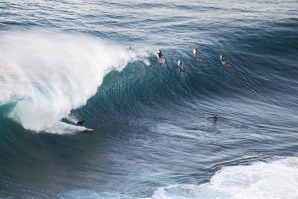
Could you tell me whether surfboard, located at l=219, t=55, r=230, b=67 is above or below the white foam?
above

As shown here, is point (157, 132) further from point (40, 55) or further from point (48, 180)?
point (40, 55)

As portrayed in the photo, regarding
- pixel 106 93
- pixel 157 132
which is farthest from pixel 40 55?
pixel 157 132

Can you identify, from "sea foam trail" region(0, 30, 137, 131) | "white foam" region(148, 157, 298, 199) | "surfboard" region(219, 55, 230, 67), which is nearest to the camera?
"white foam" region(148, 157, 298, 199)

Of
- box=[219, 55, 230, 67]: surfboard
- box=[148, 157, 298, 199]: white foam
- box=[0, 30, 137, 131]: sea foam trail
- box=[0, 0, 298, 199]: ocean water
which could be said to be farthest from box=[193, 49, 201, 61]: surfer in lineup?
box=[148, 157, 298, 199]: white foam

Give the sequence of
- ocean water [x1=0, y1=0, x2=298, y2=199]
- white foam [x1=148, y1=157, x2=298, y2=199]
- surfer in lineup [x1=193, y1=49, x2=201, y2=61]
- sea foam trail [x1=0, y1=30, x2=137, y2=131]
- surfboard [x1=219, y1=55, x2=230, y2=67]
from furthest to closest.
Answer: surfboard [x1=219, y1=55, x2=230, y2=67]
surfer in lineup [x1=193, y1=49, x2=201, y2=61]
sea foam trail [x1=0, y1=30, x2=137, y2=131]
ocean water [x1=0, y1=0, x2=298, y2=199]
white foam [x1=148, y1=157, x2=298, y2=199]

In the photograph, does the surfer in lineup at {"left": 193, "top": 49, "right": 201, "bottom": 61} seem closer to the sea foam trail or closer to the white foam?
the sea foam trail

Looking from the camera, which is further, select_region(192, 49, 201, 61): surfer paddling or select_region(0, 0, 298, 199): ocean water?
select_region(192, 49, 201, 61): surfer paddling
